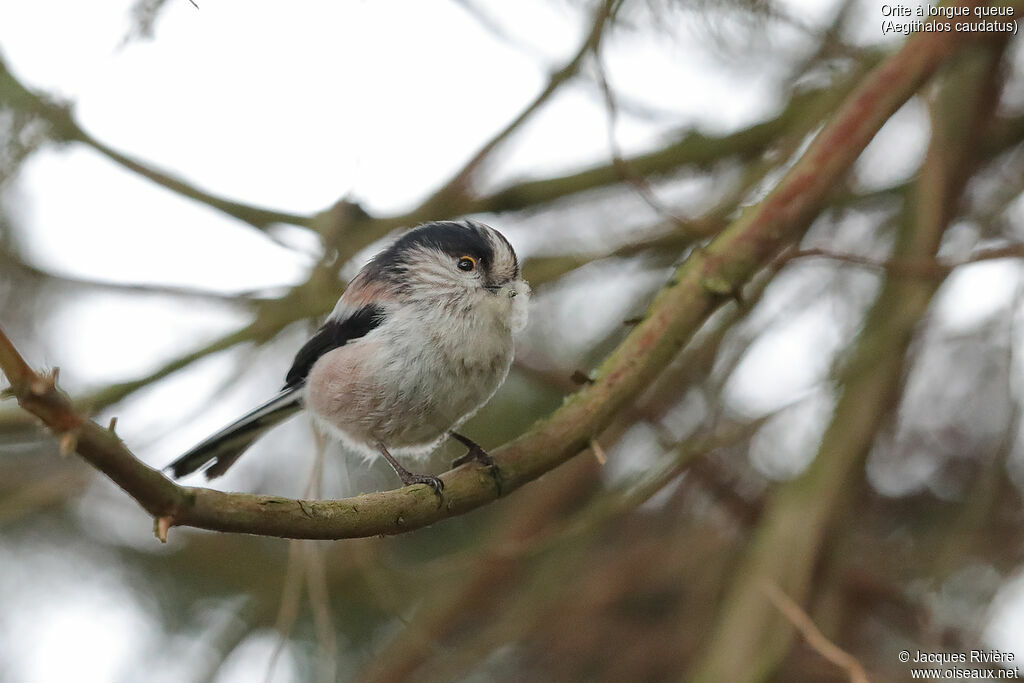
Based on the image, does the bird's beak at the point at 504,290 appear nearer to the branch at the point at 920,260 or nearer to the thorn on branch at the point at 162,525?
the branch at the point at 920,260

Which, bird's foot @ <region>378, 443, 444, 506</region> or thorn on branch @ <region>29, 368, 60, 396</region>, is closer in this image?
thorn on branch @ <region>29, 368, 60, 396</region>

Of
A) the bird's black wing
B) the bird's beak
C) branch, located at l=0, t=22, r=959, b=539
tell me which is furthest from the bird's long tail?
branch, located at l=0, t=22, r=959, b=539

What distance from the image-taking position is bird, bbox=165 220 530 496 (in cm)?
370

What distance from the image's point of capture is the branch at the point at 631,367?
2104 mm

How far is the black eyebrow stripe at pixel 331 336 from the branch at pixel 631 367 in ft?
3.53

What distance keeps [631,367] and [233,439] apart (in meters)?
1.83

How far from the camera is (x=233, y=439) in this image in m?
4.07

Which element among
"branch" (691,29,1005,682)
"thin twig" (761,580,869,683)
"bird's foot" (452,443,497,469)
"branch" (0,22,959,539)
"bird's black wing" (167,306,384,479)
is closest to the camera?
"branch" (0,22,959,539)

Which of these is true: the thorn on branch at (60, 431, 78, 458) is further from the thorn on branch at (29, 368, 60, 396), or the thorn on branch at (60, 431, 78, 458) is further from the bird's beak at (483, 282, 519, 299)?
the bird's beak at (483, 282, 519, 299)

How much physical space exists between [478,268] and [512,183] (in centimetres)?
86

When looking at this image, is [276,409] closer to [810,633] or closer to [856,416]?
[810,633]

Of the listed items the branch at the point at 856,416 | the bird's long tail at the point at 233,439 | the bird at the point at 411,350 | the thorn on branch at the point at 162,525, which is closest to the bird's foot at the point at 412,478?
the bird at the point at 411,350

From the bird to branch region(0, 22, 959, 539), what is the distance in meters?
0.51

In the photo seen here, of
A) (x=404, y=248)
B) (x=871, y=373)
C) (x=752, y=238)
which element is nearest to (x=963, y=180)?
(x=871, y=373)
